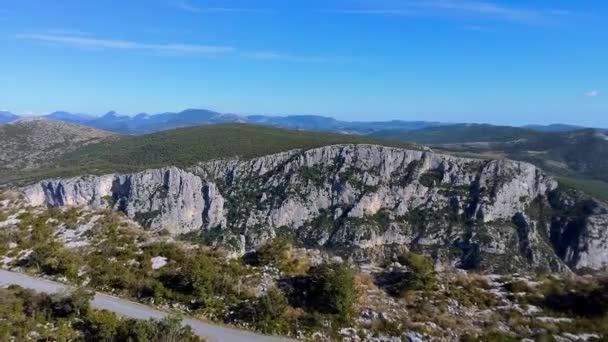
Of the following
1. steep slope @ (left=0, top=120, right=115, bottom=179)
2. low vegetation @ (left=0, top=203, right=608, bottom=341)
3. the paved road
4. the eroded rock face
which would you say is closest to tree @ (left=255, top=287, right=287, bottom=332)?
low vegetation @ (left=0, top=203, right=608, bottom=341)

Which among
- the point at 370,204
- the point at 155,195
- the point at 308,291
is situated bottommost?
the point at 370,204

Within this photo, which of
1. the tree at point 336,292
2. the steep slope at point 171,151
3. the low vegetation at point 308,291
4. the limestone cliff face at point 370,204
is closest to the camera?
the low vegetation at point 308,291

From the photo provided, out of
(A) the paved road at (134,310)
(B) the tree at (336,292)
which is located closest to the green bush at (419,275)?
(B) the tree at (336,292)

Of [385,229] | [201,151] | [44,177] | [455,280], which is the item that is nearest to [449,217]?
[385,229]

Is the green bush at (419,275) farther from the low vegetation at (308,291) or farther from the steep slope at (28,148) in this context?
the steep slope at (28,148)

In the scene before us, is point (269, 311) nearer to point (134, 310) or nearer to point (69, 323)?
point (134, 310)

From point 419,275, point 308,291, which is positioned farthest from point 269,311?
point 419,275

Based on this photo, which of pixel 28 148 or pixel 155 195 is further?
pixel 28 148
